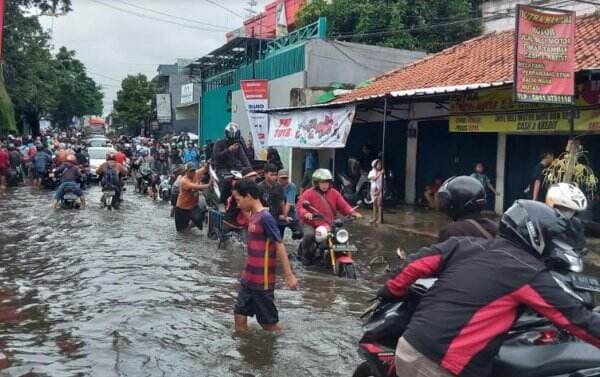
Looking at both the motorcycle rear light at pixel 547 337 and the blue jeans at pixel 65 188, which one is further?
the blue jeans at pixel 65 188

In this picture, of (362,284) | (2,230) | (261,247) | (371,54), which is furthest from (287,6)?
(261,247)

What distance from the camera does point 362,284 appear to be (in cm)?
925

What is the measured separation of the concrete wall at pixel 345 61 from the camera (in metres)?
24.8

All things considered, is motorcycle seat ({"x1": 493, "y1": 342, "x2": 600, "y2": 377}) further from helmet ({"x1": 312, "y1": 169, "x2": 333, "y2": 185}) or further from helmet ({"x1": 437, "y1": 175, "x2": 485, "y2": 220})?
helmet ({"x1": 312, "y1": 169, "x2": 333, "y2": 185})

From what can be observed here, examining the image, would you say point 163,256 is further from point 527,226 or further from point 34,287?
point 527,226

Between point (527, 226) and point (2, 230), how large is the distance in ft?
42.6

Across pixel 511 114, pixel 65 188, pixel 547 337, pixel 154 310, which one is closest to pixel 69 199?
pixel 65 188

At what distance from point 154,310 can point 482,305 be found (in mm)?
5203

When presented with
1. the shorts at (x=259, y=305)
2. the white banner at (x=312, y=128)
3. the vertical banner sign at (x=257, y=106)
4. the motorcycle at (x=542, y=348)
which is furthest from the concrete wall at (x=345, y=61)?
the motorcycle at (x=542, y=348)

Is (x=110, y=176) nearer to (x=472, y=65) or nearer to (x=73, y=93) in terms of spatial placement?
(x=472, y=65)

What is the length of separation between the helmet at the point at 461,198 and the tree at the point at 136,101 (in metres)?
66.6

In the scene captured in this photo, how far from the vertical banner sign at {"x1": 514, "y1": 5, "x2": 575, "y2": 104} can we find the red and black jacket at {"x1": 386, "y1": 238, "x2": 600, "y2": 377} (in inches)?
325

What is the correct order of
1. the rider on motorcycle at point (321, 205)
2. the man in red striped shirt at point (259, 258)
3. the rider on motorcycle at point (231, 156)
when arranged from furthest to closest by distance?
the rider on motorcycle at point (231, 156), the rider on motorcycle at point (321, 205), the man in red striped shirt at point (259, 258)

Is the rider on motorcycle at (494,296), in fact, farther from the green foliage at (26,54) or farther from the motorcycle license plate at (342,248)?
the green foliage at (26,54)
